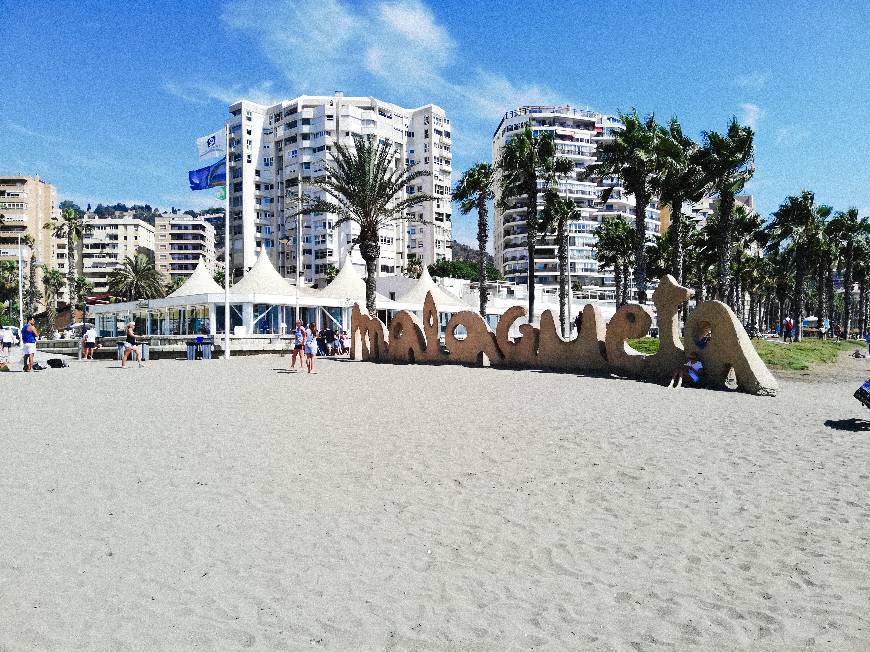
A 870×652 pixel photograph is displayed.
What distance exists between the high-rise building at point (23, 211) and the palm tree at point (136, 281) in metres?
22.2

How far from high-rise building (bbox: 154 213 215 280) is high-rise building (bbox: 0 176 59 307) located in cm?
3066

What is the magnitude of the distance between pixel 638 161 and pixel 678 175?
6.91ft

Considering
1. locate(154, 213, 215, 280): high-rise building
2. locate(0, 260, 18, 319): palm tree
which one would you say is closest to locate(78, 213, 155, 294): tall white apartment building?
locate(154, 213, 215, 280): high-rise building

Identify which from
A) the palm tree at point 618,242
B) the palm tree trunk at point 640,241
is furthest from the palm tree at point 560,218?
the palm tree at point 618,242

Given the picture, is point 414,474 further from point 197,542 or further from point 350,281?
point 350,281

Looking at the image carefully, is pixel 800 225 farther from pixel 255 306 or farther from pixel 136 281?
pixel 136 281

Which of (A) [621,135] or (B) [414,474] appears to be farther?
(A) [621,135]

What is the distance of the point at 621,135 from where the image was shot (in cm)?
2956

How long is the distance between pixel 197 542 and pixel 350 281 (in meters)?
38.3

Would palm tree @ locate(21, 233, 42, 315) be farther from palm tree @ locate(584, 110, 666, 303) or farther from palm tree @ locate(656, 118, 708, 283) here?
palm tree @ locate(656, 118, 708, 283)

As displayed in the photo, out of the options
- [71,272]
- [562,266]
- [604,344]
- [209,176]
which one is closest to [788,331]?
[562,266]

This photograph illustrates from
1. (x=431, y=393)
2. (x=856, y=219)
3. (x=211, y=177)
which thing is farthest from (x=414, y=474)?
(x=856, y=219)

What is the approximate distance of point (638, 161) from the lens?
95.3ft

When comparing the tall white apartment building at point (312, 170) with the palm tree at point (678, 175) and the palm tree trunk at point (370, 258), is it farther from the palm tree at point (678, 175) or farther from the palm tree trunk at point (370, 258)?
the palm tree at point (678, 175)
